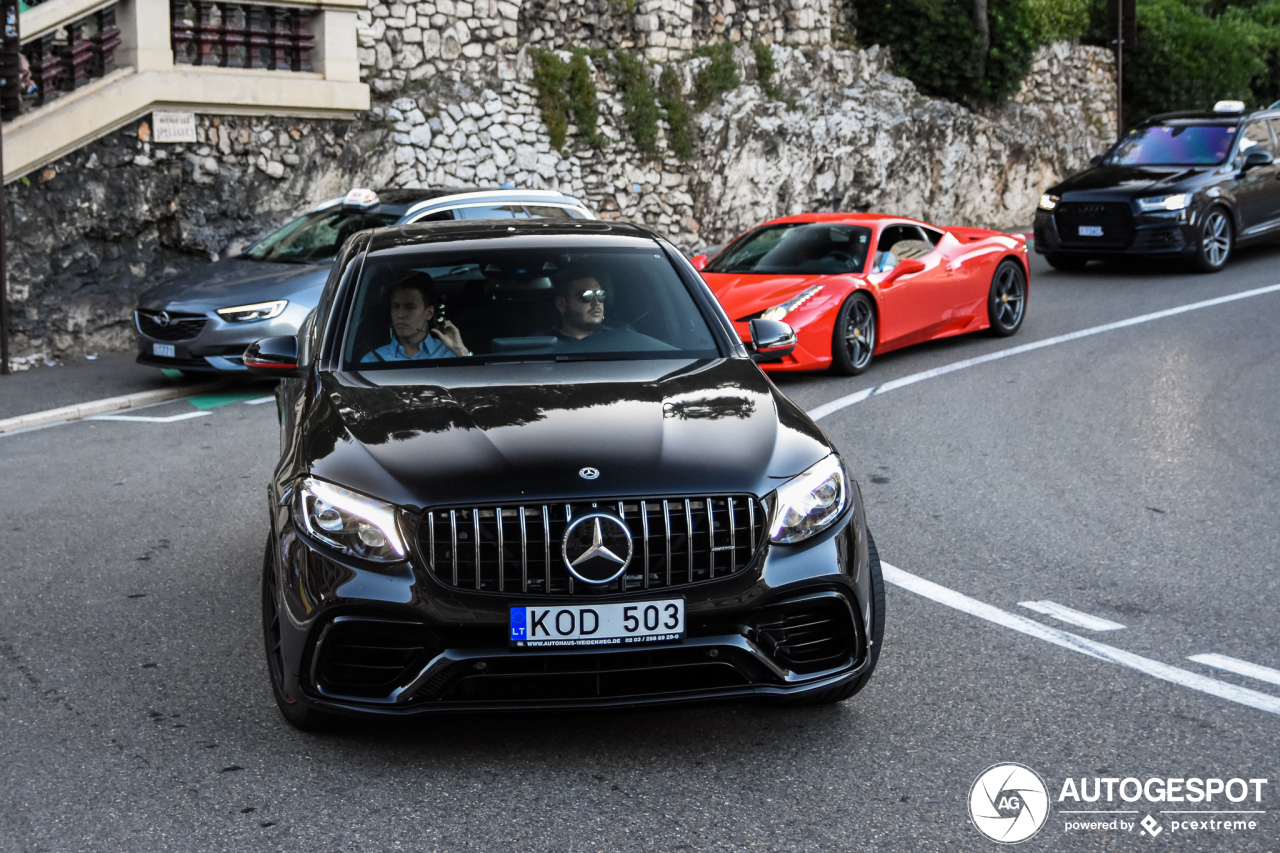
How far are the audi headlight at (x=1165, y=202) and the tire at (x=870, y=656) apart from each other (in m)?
13.4

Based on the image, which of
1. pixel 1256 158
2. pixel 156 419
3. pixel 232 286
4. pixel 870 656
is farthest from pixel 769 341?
pixel 1256 158

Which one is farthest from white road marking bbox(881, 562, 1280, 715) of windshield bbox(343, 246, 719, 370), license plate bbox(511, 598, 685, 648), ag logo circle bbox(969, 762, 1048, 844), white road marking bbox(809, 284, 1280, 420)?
white road marking bbox(809, 284, 1280, 420)

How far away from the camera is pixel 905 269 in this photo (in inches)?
485

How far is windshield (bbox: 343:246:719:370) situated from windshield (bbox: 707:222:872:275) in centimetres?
655

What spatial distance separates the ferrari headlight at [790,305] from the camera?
36.8 feet

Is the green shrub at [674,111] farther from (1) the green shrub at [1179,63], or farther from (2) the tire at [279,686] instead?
(2) the tire at [279,686]

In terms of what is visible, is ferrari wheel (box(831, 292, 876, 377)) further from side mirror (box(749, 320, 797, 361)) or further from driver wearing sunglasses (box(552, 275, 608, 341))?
driver wearing sunglasses (box(552, 275, 608, 341))

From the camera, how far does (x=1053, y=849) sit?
373 centimetres

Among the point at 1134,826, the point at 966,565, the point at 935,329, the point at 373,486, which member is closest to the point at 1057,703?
the point at 1134,826

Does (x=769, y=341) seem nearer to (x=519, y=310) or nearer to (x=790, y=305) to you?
(x=519, y=310)

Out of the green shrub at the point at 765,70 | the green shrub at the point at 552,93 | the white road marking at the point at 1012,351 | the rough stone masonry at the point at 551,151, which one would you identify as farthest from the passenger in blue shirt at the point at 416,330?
the green shrub at the point at 765,70

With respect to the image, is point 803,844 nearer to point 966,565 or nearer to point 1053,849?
point 1053,849

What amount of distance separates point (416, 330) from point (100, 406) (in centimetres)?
698

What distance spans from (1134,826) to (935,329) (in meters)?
9.37
